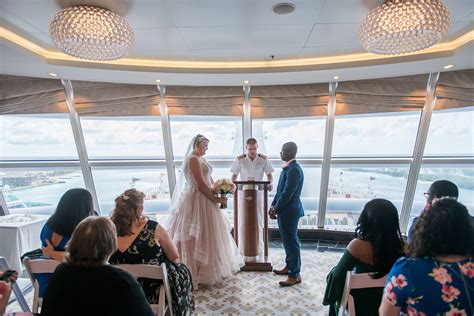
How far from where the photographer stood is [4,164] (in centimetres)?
465

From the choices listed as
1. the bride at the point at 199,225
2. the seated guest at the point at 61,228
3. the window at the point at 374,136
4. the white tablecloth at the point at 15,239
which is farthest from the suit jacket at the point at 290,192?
the white tablecloth at the point at 15,239

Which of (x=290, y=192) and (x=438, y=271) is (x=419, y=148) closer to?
(x=290, y=192)

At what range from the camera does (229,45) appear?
10.6ft

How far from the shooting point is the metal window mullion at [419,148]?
405 centimetres

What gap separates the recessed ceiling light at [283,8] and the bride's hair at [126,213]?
1.93 metres

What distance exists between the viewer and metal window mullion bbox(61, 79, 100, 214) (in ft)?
14.4

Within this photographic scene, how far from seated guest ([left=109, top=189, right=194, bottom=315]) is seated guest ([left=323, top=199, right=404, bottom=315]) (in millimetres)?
1121

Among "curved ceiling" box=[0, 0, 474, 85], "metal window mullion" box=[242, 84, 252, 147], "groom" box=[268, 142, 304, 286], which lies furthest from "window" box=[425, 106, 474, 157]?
"metal window mullion" box=[242, 84, 252, 147]

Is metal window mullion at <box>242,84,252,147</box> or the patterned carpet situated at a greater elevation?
metal window mullion at <box>242,84,252,147</box>

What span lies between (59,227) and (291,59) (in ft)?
10.4

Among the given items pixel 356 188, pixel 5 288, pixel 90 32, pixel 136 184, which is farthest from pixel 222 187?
pixel 356 188

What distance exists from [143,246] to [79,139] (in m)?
3.52

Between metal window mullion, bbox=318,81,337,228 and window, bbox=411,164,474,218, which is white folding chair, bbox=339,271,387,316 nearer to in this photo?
metal window mullion, bbox=318,81,337,228

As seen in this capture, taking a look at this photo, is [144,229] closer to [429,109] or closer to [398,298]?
[398,298]
